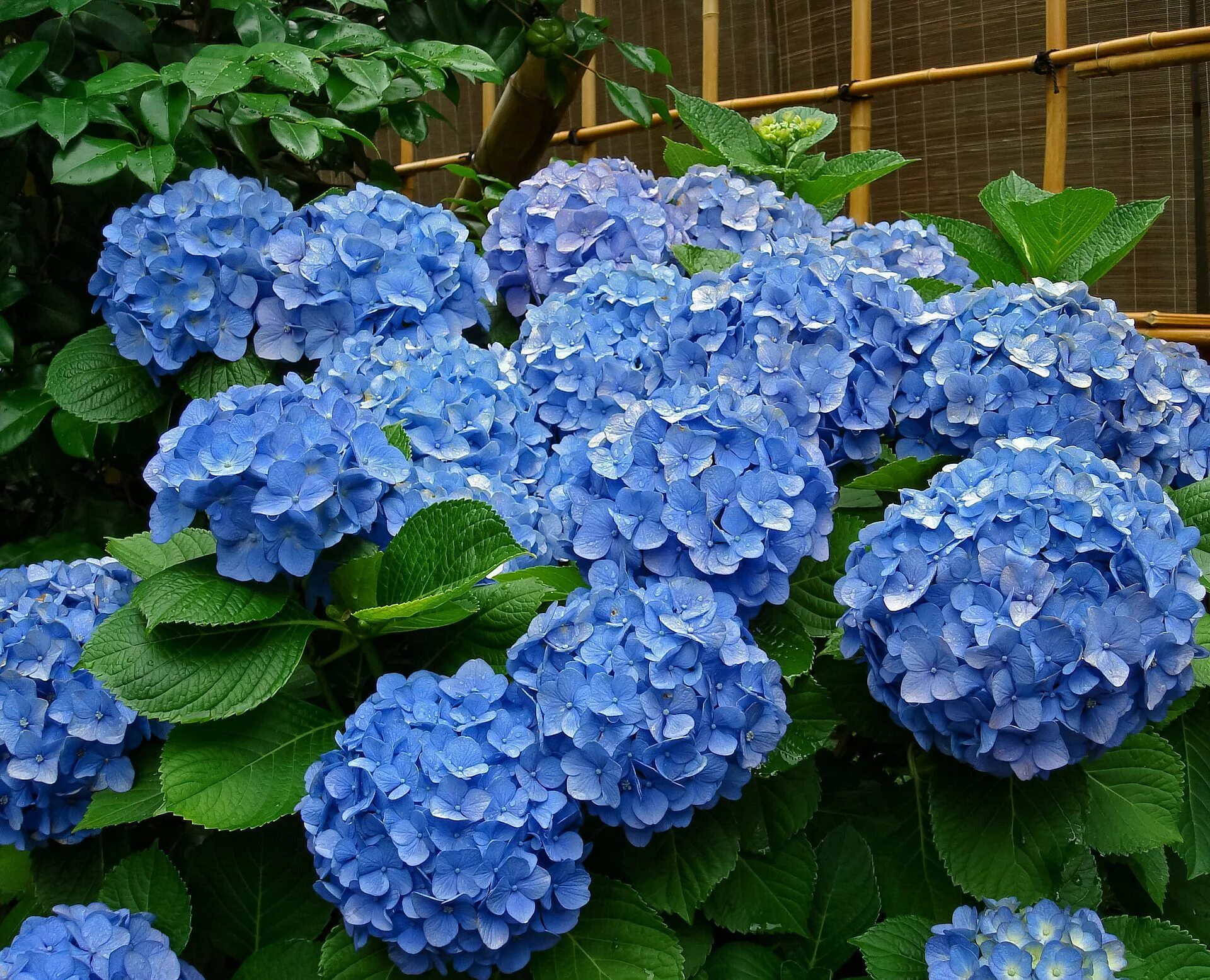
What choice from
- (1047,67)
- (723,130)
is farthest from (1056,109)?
(723,130)

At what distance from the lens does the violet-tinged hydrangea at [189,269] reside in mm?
1295

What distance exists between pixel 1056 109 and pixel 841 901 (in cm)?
165

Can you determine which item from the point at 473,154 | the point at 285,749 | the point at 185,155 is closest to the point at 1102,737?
the point at 285,749

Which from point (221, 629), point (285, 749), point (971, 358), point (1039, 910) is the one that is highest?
point (971, 358)

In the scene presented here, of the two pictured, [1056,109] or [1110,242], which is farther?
[1056,109]

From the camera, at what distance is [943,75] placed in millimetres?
2232

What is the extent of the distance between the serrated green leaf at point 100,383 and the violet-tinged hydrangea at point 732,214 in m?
0.72

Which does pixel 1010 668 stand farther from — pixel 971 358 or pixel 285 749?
pixel 285 749

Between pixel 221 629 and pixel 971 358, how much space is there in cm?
79

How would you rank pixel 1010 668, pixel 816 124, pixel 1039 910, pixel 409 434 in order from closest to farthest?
1. pixel 1010 668
2. pixel 1039 910
3. pixel 409 434
4. pixel 816 124

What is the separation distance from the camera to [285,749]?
0.96m

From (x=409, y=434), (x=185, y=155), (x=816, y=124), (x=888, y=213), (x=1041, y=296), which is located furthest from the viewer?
(x=888, y=213)

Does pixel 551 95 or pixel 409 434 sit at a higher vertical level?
pixel 551 95

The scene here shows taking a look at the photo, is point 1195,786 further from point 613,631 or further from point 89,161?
point 89,161
